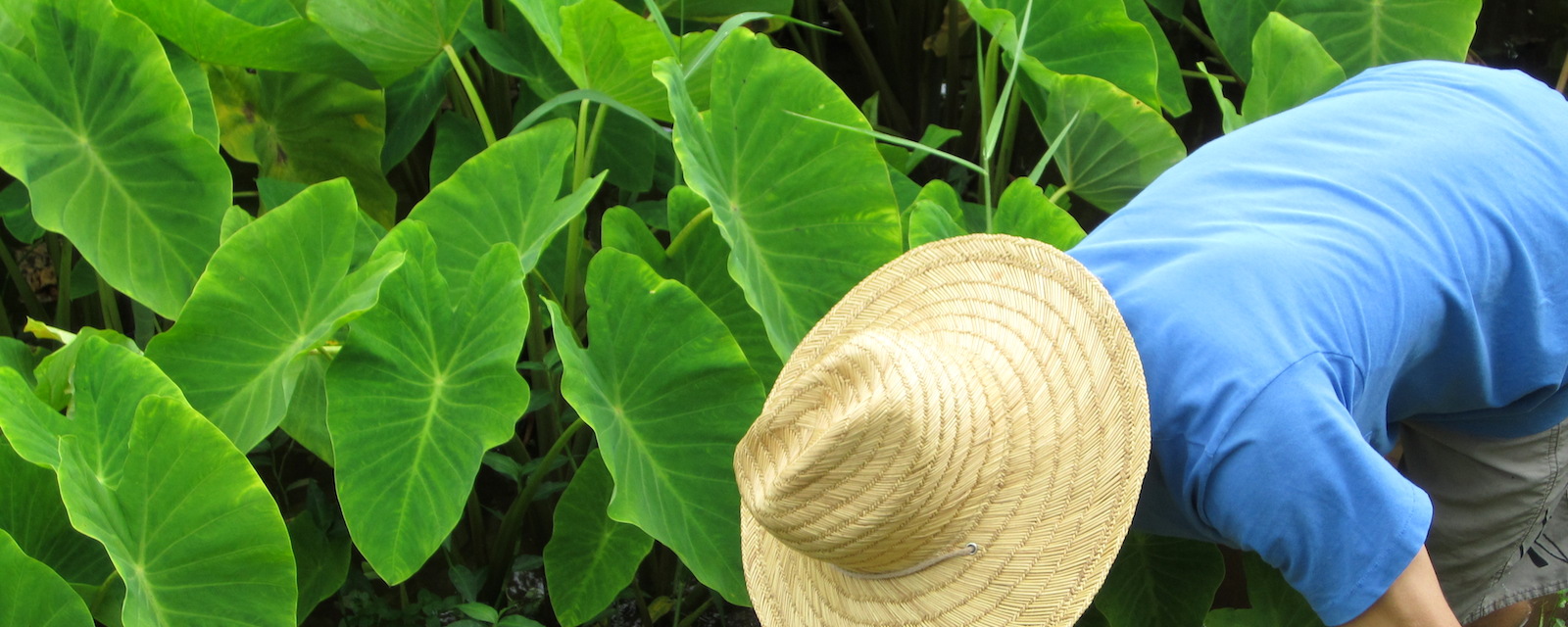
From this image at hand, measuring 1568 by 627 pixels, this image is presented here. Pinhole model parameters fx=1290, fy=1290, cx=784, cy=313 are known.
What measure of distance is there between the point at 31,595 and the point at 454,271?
547mm

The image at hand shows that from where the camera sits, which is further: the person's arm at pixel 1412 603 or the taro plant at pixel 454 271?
the taro plant at pixel 454 271

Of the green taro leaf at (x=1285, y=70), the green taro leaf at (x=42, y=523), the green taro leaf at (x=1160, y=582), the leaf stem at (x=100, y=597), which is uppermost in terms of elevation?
the green taro leaf at (x=1285, y=70)

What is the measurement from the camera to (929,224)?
144 cm

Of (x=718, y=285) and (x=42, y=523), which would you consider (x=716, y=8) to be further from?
(x=42, y=523)

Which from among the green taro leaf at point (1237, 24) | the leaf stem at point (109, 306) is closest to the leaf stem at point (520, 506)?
the leaf stem at point (109, 306)

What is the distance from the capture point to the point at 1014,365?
3.36 feet

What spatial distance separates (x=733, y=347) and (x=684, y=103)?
27 centimetres

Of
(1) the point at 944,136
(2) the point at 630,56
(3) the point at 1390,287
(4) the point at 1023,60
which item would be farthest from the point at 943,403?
(1) the point at 944,136

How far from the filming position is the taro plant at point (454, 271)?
1255 millimetres

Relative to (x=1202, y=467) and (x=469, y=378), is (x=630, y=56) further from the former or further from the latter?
(x=1202, y=467)

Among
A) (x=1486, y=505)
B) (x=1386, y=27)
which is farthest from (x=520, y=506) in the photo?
(x=1386, y=27)

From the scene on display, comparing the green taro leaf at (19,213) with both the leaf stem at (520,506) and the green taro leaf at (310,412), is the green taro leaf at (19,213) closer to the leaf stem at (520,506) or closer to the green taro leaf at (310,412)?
the green taro leaf at (310,412)

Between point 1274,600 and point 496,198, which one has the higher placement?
point 496,198

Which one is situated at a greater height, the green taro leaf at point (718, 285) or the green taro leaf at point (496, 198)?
the green taro leaf at point (496, 198)
